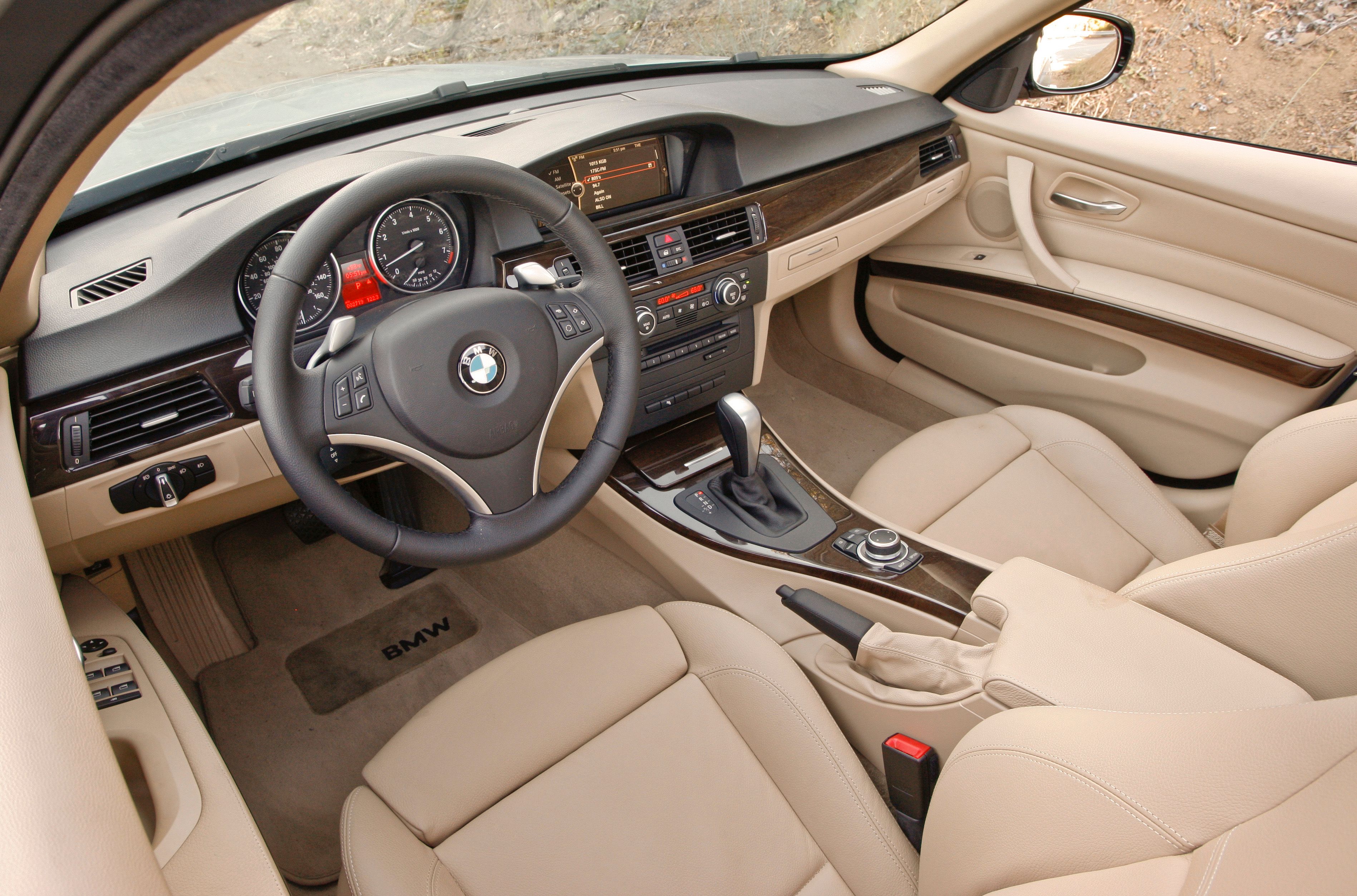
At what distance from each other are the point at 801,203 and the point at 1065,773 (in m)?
1.37

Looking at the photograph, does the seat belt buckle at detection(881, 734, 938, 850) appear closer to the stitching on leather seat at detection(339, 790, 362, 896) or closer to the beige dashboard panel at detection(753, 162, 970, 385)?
the stitching on leather seat at detection(339, 790, 362, 896)

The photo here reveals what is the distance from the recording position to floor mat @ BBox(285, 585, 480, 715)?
1.86 m

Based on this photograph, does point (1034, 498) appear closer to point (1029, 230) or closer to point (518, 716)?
point (1029, 230)

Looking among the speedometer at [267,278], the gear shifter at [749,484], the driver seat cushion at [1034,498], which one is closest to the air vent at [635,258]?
the gear shifter at [749,484]

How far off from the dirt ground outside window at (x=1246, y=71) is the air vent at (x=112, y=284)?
247 cm

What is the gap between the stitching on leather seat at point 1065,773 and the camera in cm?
66

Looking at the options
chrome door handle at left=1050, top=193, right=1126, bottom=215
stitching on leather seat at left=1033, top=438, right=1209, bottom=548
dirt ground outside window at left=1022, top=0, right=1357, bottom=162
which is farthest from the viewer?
dirt ground outside window at left=1022, top=0, right=1357, bottom=162

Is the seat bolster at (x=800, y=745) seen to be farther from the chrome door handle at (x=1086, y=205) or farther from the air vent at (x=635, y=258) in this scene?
the chrome door handle at (x=1086, y=205)

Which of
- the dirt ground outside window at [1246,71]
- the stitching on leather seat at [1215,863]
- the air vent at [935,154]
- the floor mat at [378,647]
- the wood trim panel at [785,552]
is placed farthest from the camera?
the dirt ground outside window at [1246,71]

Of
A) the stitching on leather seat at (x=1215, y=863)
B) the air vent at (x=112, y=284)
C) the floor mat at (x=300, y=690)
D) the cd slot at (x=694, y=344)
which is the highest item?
the air vent at (x=112, y=284)

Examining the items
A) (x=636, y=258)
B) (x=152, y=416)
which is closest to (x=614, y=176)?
(x=636, y=258)

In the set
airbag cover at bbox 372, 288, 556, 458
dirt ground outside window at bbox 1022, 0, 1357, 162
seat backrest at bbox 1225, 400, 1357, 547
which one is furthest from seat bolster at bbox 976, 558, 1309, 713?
dirt ground outside window at bbox 1022, 0, 1357, 162

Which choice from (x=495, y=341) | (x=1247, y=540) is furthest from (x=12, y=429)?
(x=1247, y=540)

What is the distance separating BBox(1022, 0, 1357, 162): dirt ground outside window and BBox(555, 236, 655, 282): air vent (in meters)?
1.64
